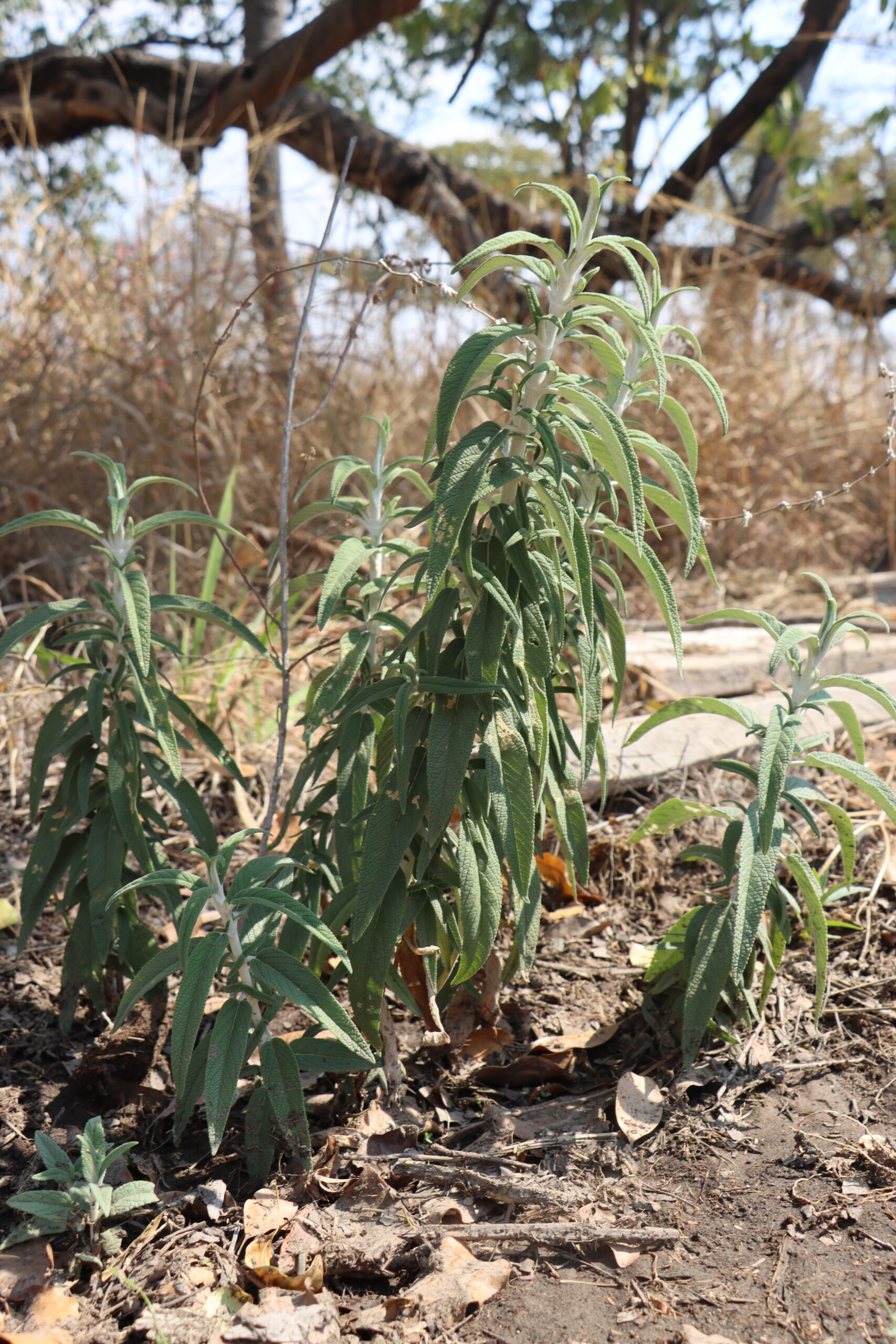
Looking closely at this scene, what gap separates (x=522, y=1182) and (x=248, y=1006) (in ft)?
1.74

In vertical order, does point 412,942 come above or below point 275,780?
below

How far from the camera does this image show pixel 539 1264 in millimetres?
1350

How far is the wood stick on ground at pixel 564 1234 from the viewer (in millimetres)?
1350

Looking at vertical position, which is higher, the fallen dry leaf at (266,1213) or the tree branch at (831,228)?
the tree branch at (831,228)

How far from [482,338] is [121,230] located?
4069 millimetres

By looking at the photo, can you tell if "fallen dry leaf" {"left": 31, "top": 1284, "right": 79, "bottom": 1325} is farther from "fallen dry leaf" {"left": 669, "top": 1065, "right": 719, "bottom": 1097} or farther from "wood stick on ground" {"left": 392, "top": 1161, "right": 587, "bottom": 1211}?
"fallen dry leaf" {"left": 669, "top": 1065, "right": 719, "bottom": 1097}

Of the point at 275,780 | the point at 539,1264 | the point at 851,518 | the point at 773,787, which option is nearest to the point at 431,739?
the point at 275,780

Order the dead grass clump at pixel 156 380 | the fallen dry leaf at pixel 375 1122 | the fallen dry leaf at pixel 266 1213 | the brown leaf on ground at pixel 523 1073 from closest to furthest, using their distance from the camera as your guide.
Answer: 1. the fallen dry leaf at pixel 266 1213
2. the fallen dry leaf at pixel 375 1122
3. the brown leaf on ground at pixel 523 1073
4. the dead grass clump at pixel 156 380

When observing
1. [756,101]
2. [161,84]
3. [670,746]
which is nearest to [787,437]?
[756,101]

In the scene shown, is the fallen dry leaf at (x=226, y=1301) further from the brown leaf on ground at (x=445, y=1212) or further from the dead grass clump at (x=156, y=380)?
the dead grass clump at (x=156, y=380)

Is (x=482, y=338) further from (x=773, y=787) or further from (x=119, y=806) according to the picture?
(x=119, y=806)

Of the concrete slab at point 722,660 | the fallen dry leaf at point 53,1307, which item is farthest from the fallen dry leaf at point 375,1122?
the concrete slab at point 722,660

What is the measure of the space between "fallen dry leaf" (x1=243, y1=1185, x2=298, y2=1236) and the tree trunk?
3342 millimetres

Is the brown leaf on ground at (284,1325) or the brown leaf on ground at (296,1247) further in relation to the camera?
the brown leaf on ground at (296,1247)
